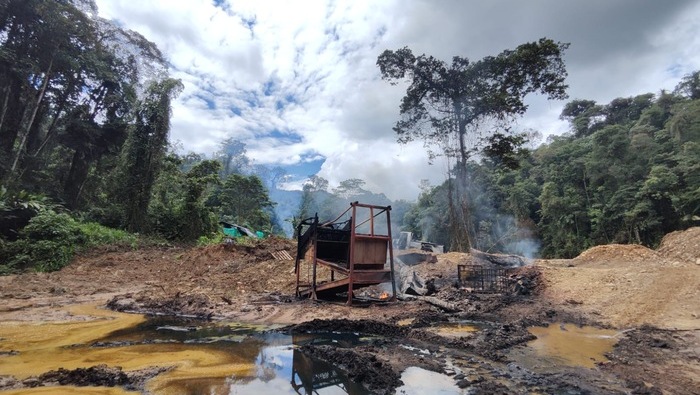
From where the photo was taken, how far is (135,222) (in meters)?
19.9

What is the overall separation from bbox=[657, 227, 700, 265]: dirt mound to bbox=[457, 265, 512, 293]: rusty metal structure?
8284 millimetres

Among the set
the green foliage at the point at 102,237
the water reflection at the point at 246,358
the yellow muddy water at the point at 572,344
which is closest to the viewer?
the water reflection at the point at 246,358

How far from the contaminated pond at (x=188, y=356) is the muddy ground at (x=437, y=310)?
9.4 inches

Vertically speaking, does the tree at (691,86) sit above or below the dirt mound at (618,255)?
above

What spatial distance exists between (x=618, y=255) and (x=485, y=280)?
322 inches

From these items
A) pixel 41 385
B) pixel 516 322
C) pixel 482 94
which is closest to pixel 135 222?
pixel 41 385

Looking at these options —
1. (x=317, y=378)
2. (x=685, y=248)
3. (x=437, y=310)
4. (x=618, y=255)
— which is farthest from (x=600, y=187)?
(x=317, y=378)

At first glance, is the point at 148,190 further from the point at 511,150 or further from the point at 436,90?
the point at 511,150

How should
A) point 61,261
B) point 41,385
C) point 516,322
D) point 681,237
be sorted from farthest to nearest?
point 681,237 < point 61,261 < point 516,322 < point 41,385

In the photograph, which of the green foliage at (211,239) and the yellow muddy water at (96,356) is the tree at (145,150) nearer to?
the green foliage at (211,239)

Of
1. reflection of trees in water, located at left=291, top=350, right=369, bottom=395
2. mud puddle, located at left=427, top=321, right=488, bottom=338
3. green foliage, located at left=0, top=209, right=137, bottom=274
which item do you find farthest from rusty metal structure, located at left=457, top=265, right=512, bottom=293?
green foliage, located at left=0, top=209, right=137, bottom=274

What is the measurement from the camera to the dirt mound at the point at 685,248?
1491 cm

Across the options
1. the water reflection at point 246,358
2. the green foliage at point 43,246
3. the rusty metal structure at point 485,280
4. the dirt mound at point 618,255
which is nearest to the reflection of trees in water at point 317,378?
the water reflection at point 246,358

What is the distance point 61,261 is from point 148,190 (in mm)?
8972
